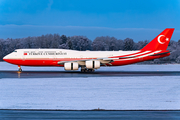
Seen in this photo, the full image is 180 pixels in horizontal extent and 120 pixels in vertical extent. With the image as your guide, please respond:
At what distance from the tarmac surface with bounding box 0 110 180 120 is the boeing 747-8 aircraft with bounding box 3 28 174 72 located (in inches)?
820

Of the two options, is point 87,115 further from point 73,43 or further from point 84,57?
point 73,43

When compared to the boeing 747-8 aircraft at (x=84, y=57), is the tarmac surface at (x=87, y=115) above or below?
below

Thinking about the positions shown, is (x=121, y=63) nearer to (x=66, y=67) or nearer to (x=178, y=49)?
(x=66, y=67)

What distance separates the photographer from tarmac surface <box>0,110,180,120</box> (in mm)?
9320

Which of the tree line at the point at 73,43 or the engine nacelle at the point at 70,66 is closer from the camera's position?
the engine nacelle at the point at 70,66

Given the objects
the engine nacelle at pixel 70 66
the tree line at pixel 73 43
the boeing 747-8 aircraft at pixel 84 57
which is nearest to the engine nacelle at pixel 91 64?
the boeing 747-8 aircraft at pixel 84 57

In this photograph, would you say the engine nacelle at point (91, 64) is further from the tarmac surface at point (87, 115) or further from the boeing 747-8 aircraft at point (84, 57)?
the tarmac surface at point (87, 115)

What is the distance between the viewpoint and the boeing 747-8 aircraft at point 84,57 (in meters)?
32.2

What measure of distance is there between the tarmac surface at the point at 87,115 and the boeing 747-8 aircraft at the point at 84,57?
20.8m

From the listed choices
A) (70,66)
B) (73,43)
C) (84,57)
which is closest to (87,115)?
(70,66)

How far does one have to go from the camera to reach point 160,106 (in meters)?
11.3

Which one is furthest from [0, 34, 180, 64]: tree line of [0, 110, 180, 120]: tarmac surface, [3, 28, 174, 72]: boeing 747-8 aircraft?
[0, 110, 180, 120]: tarmac surface

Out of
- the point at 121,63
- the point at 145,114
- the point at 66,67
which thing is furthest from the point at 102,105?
the point at 121,63

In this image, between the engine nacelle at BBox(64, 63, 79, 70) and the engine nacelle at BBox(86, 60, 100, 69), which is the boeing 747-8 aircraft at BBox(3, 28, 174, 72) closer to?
the engine nacelle at BBox(86, 60, 100, 69)
